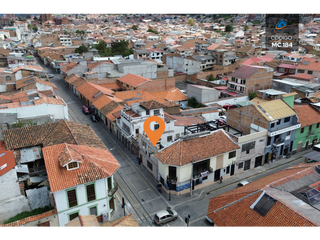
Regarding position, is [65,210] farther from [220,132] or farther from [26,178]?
[220,132]

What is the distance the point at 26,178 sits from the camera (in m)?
25.8

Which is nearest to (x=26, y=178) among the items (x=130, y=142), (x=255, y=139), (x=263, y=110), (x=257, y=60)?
(x=130, y=142)

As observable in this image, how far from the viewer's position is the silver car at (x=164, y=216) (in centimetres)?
2361

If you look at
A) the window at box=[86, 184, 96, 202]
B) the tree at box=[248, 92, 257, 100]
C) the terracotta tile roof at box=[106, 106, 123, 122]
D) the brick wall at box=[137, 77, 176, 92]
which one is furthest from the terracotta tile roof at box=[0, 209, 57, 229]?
the tree at box=[248, 92, 257, 100]

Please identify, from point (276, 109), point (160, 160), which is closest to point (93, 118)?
point (160, 160)

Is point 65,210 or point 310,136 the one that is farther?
point 310,136

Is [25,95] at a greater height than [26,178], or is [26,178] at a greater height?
[25,95]

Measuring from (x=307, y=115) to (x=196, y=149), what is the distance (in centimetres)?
1890

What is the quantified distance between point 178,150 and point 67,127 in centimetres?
1257

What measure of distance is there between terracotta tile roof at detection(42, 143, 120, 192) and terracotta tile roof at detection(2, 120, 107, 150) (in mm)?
2904

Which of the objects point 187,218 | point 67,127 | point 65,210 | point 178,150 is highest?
point 67,127

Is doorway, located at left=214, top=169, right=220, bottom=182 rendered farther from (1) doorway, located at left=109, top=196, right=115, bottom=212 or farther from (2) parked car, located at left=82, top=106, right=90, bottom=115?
(2) parked car, located at left=82, top=106, right=90, bottom=115

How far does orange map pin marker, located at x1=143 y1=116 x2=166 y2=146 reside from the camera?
32.3 meters

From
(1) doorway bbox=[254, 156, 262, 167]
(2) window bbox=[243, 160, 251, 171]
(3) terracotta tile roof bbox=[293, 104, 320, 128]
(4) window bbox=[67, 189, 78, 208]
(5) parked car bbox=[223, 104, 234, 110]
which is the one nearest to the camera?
(4) window bbox=[67, 189, 78, 208]
